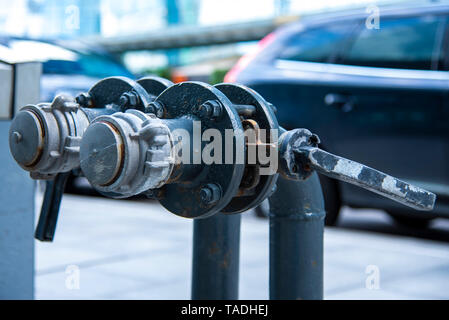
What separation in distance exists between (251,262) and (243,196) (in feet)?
7.92

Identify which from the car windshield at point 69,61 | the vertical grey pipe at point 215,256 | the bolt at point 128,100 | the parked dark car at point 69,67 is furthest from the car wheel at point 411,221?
the bolt at point 128,100

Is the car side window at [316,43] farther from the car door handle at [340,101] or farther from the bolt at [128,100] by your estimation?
the bolt at [128,100]

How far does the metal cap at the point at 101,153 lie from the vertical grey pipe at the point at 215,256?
0.75 meters

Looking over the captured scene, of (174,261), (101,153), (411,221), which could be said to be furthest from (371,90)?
(101,153)

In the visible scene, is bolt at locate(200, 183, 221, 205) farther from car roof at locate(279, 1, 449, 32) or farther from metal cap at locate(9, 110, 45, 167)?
car roof at locate(279, 1, 449, 32)

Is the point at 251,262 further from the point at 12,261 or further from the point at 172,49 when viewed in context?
the point at 172,49

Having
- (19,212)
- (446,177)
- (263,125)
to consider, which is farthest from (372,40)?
(263,125)

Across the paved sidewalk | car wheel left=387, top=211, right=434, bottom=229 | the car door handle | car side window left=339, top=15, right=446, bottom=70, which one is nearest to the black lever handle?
the paved sidewalk

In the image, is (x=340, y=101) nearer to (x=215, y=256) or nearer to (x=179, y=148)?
(x=215, y=256)

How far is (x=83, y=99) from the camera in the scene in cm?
155

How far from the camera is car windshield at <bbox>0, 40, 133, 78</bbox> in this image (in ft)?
21.9

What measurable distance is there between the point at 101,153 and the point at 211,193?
22cm
